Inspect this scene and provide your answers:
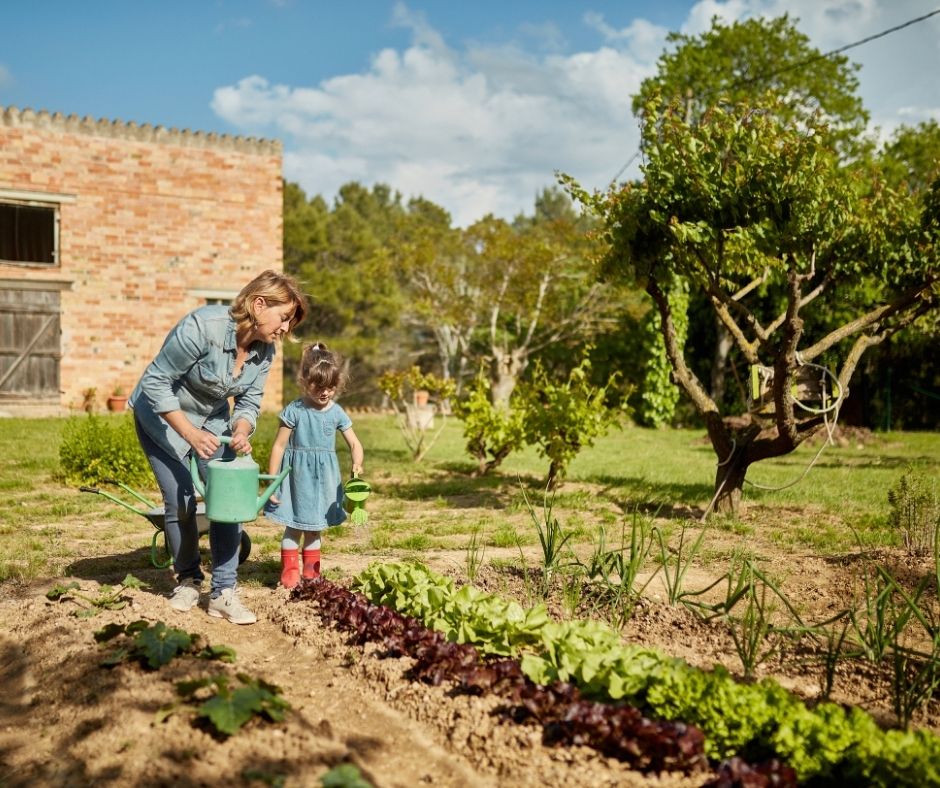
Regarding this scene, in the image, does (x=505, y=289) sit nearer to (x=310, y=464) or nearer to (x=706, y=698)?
(x=310, y=464)

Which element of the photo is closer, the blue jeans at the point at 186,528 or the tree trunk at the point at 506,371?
the blue jeans at the point at 186,528

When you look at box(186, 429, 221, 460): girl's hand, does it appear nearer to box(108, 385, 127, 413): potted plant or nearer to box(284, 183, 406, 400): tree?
box(108, 385, 127, 413): potted plant

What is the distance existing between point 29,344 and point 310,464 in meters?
13.8

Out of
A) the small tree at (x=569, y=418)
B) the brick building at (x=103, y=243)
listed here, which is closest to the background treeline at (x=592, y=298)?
the brick building at (x=103, y=243)

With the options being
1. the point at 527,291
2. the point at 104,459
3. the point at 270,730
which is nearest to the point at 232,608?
the point at 270,730

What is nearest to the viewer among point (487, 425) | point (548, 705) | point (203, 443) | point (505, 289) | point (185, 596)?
point (548, 705)

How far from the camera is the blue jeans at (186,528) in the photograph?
4.00 meters

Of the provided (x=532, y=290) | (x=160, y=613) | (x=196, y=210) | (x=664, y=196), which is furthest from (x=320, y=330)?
(x=160, y=613)

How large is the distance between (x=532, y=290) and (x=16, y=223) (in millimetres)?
11780

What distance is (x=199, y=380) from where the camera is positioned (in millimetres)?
3957

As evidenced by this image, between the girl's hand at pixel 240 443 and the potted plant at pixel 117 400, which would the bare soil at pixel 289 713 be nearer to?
the girl's hand at pixel 240 443

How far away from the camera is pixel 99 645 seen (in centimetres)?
347

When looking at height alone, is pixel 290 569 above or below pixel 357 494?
below

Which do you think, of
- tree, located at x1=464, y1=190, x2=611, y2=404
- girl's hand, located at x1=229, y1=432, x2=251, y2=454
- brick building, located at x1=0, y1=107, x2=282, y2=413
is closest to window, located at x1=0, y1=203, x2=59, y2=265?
brick building, located at x1=0, y1=107, x2=282, y2=413
